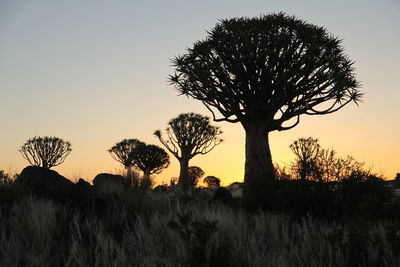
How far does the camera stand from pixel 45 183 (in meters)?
8.19

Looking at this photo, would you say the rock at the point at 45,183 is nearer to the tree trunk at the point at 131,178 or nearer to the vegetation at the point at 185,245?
the vegetation at the point at 185,245

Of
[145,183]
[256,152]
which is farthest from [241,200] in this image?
[256,152]

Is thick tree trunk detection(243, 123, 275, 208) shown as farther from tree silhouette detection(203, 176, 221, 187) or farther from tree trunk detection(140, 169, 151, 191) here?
tree silhouette detection(203, 176, 221, 187)

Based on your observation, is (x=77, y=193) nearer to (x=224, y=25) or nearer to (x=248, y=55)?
(x=248, y=55)

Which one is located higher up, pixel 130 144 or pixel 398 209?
pixel 130 144

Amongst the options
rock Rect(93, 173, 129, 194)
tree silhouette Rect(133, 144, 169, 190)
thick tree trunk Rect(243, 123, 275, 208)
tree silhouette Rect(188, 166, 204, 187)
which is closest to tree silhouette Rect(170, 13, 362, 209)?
thick tree trunk Rect(243, 123, 275, 208)

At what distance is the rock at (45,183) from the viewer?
7.80m

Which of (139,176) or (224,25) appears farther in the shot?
(224,25)

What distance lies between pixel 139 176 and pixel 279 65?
6902mm

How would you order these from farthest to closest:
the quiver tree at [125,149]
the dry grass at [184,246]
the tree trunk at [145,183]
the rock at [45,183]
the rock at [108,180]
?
the quiver tree at [125,149]
the tree trunk at [145,183]
the rock at [108,180]
the rock at [45,183]
the dry grass at [184,246]

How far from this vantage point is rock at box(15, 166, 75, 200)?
7801mm

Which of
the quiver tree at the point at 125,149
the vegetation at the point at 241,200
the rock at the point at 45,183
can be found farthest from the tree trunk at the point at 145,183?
the quiver tree at the point at 125,149

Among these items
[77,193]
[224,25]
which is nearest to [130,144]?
[224,25]

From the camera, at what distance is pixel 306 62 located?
1466cm
